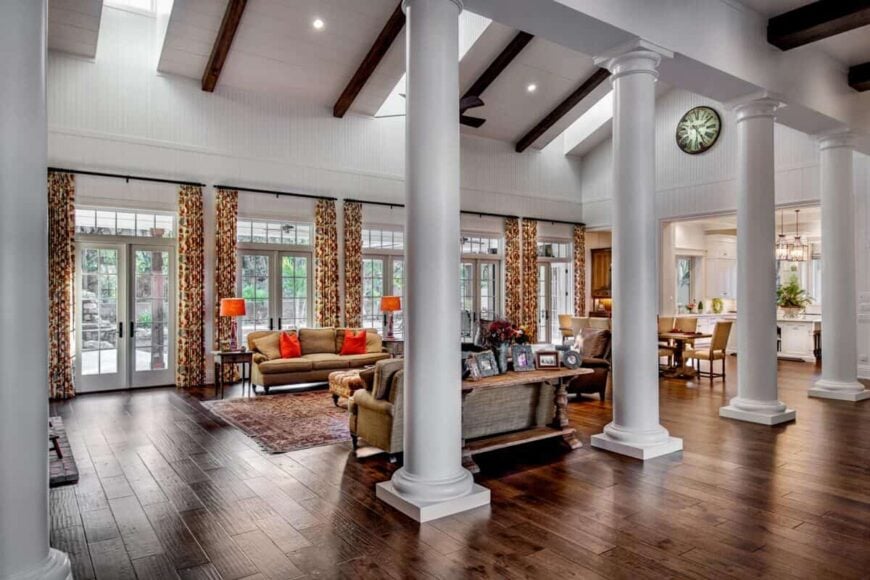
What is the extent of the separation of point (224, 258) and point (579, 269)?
26.2 ft

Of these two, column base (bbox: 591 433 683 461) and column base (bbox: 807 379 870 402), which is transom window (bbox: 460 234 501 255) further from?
column base (bbox: 591 433 683 461)

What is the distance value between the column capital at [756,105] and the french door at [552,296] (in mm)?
7404

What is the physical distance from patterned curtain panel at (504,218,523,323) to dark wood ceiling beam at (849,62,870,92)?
6.48 meters

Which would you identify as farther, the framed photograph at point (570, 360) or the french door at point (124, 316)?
the french door at point (124, 316)

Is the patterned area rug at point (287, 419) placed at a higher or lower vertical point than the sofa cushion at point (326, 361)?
lower

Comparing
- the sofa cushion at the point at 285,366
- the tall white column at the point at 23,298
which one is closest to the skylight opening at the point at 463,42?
the sofa cushion at the point at 285,366

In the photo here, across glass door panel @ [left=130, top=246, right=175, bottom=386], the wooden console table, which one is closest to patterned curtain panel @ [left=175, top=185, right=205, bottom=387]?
glass door panel @ [left=130, top=246, right=175, bottom=386]

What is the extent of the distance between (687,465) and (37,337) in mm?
4287

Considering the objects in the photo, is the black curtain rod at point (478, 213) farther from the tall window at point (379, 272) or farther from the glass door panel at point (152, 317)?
the glass door panel at point (152, 317)

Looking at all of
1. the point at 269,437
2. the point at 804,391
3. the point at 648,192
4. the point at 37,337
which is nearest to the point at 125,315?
the point at 269,437

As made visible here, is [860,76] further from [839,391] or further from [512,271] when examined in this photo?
[512,271]

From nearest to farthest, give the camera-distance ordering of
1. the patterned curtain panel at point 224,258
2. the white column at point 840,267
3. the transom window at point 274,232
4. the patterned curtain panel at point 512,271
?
the white column at point 840,267 → the patterned curtain panel at point 224,258 → the transom window at point 274,232 → the patterned curtain panel at point 512,271

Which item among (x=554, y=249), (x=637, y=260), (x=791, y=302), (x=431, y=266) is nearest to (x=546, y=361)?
(x=637, y=260)

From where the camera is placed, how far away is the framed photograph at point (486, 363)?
15.0 ft
